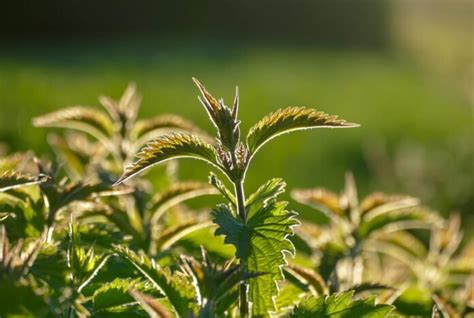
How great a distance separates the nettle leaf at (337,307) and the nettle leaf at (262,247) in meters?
0.06

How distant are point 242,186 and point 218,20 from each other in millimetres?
24935

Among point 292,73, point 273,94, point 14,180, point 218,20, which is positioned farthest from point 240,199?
point 218,20

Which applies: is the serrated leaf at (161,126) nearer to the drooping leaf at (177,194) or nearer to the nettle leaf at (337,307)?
the drooping leaf at (177,194)

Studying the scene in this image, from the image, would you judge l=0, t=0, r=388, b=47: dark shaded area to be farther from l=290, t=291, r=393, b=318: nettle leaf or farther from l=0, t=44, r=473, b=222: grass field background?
l=290, t=291, r=393, b=318: nettle leaf

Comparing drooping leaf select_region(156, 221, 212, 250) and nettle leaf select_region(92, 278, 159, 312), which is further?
drooping leaf select_region(156, 221, 212, 250)

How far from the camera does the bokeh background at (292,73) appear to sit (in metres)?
7.21

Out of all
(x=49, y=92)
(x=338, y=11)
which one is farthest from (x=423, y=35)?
(x=49, y=92)

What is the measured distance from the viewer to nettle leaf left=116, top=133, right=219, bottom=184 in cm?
146

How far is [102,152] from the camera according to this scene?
2.52 m

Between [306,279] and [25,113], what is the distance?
5.69m

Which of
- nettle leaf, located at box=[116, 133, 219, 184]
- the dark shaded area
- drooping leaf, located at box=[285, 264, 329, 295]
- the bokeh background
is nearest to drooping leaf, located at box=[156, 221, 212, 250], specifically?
drooping leaf, located at box=[285, 264, 329, 295]

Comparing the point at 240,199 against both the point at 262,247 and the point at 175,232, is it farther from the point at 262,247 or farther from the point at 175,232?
the point at 175,232

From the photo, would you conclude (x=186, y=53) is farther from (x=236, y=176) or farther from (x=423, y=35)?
(x=236, y=176)

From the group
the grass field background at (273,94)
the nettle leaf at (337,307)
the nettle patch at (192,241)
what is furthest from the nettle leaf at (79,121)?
the grass field background at (273,94)
